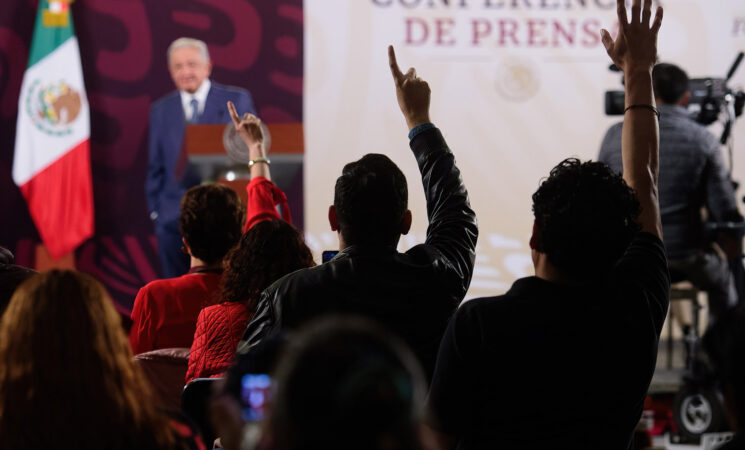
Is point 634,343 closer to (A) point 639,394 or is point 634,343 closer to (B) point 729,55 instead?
(A) point 639,394

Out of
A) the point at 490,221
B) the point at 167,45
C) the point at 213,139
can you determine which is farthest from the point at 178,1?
the point at 490,221

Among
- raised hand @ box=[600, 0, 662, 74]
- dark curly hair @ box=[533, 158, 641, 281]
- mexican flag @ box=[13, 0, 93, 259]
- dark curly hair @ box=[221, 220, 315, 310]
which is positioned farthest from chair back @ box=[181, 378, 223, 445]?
mexican flag @ box=[13, 0, 93, 259]

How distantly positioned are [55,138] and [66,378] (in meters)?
4.53

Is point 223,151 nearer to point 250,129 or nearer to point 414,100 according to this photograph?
point 250,129

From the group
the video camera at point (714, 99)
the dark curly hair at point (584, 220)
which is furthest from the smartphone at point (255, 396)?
the video camera at point (714, 99)

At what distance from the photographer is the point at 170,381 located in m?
2.16

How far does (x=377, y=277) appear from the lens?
1660 millimetres

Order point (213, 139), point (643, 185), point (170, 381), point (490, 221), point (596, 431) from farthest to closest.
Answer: point (490, 221) → point (213, 139) → point (170, 381) → point (643, 185) → point (596, 431)

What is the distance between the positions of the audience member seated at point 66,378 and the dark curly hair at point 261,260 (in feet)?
3.05

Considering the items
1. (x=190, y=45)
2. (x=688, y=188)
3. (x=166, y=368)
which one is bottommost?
(x=166, y=368)

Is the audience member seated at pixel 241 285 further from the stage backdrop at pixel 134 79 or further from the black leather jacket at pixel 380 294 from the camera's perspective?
the stage backdrop at pixel 134 79

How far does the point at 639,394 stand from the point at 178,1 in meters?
4.65

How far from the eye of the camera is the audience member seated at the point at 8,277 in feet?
6.56

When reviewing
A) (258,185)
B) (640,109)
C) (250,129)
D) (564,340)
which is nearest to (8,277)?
(258,185)
